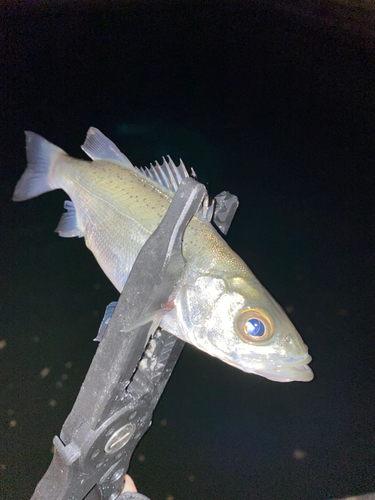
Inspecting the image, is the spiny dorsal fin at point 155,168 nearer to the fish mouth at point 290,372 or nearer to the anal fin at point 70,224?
the anal fin at point 70,224

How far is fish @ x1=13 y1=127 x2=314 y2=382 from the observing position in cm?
66

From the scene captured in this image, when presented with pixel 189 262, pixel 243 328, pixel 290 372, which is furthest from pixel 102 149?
pixel 290 372

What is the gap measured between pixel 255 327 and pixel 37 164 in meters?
1.05

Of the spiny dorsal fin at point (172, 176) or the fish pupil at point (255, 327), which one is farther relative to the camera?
the spiny dorsal fin at point (172, 176)

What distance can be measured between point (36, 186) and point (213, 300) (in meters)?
0.92

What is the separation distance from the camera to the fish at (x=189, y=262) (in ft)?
2.15

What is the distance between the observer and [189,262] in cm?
74

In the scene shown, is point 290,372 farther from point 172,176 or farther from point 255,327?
point 172,176

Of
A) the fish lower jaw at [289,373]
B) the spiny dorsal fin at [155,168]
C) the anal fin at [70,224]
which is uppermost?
the spiny dorsal fin at [155,168]

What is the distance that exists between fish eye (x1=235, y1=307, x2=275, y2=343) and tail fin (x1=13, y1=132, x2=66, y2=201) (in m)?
0.94

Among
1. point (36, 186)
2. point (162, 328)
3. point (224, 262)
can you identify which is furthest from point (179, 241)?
point (36, 186)

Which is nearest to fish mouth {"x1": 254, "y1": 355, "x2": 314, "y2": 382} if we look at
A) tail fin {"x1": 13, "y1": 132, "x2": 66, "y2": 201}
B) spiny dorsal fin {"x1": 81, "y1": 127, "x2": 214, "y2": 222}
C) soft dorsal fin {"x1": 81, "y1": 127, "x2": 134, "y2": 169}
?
spiny dorsal fin {"x1": 81, "y1": 127, "x2": 214, "y2": 222}

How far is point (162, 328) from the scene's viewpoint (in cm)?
77

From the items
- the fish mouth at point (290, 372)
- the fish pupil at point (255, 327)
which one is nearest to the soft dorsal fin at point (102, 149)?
the fish pupil at point (255, 327)
